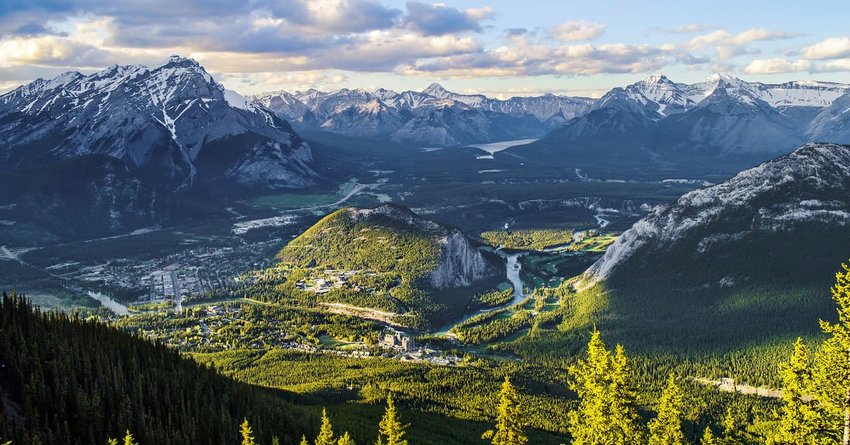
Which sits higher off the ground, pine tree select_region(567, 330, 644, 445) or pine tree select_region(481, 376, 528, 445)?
pine tree select_region(567, 330, 644, 445)

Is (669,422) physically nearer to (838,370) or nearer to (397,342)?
(838,370)

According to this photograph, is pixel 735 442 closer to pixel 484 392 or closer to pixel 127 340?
pixel 484 392

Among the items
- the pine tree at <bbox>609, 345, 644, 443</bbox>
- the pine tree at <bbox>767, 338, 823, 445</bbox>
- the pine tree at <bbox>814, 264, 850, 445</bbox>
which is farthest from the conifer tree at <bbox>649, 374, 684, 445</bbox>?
the pine tree at <bbox>814, 264, 850, 445</bbox>

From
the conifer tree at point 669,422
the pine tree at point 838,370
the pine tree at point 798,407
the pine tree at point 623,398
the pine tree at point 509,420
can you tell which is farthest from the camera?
the pine tree at point 509,420

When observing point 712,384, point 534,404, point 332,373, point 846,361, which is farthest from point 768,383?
point 846,361

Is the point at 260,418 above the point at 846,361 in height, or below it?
below

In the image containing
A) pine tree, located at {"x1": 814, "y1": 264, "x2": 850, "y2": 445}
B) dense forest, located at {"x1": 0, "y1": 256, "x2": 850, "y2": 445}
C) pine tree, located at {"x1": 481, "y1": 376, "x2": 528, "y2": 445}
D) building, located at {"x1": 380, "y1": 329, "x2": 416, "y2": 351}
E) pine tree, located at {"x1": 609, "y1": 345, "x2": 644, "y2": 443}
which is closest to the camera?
pine tree, located at {"x1": 814, "y1": 264, "x2": 850, "y2": 445}

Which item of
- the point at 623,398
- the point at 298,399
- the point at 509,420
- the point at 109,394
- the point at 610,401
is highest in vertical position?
the point at 623,398

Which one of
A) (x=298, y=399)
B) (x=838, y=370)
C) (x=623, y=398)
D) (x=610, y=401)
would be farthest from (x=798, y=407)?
(x=298, y=399)

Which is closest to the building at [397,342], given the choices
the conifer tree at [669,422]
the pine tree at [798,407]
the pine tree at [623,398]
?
the conifer tree at [669,422]

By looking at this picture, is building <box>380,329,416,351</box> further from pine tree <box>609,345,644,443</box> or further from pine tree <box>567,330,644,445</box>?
pine tree <box>609,345,644,443</box>

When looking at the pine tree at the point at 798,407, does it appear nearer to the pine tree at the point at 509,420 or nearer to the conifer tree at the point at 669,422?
the conifer tree at the point at 669,422
